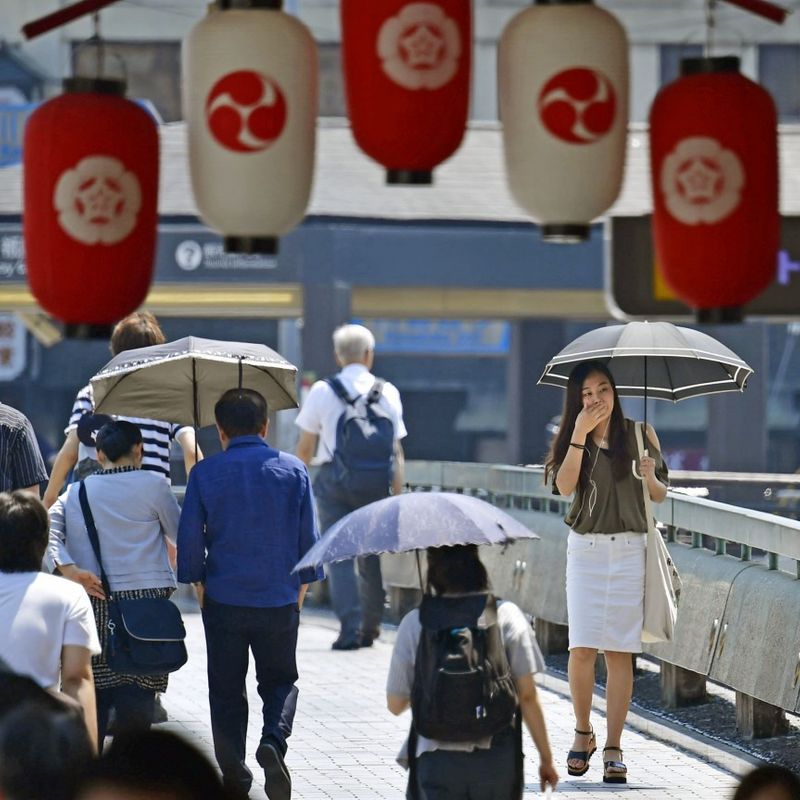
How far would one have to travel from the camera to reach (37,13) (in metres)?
30.7

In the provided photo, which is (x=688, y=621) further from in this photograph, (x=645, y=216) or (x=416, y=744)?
(x=645, y=216)

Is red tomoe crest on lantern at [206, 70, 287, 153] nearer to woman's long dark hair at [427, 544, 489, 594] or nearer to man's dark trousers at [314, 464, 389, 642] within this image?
woman's long dark hair at [427, 544, 489, 594]

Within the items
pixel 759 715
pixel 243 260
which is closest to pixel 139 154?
pixel 759 715

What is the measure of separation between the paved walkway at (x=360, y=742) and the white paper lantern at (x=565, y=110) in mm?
3955

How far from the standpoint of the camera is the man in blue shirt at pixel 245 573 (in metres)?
9.15

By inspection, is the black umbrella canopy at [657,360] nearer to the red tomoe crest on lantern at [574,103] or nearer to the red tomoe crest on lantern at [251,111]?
the red tomoe crest on lantern at [574,103]

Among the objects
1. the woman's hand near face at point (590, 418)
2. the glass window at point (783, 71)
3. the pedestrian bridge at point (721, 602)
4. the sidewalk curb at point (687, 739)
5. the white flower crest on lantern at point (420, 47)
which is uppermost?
the glass window at point (783, 71)

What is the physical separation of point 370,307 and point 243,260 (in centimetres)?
157

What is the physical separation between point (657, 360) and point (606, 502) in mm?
2165

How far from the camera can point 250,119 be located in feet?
17.0

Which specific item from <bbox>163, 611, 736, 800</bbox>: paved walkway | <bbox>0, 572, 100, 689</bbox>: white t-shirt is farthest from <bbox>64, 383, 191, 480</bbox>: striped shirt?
<bbox>0, 572, 100, 689</bbox>: white t-shirt

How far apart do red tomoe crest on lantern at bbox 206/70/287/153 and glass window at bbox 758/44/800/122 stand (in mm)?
27390

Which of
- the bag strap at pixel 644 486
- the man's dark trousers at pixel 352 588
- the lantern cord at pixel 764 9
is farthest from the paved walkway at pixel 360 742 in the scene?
the lantern cord at pixel 764 9

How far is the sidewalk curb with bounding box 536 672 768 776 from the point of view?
10.5 metres
